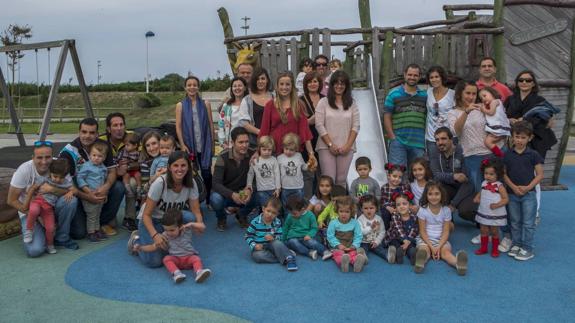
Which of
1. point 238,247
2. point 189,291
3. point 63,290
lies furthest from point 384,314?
point 63,290

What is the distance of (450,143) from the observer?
5512 millimetres

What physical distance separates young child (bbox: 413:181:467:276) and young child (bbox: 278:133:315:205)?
1286mm

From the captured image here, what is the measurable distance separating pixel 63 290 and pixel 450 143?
3.82 metres

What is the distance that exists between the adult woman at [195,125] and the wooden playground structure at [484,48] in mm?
→ 2624

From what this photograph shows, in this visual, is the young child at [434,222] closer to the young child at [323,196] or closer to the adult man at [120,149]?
the young child at [323,196]

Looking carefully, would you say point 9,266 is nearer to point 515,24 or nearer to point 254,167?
point 254,167

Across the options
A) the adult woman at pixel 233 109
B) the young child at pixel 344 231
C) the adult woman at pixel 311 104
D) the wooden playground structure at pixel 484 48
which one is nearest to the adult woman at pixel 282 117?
the adult woman at pixel 311 104

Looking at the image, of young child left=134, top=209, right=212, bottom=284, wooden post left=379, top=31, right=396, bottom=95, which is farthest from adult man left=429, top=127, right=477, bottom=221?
wooden post left=379, top=31, right=396, bottom=95

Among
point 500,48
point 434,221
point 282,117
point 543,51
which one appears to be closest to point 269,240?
point 282,117

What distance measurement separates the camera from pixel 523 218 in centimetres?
494

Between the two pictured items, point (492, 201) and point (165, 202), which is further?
point (492, 201)

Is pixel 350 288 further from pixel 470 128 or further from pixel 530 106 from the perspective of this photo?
pixel 530 106

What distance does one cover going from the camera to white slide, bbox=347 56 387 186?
23.7 ft

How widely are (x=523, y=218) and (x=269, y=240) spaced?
2325 mm
